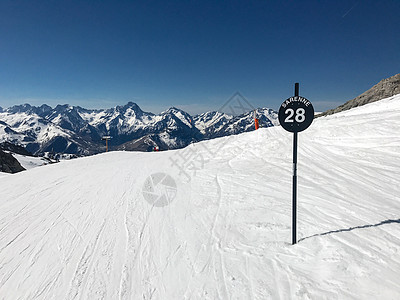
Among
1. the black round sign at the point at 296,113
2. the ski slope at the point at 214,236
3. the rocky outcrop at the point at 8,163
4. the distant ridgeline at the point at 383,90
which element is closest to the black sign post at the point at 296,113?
the black round sign at the point at 296,113

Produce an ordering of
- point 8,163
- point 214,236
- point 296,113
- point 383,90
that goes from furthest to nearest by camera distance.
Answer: point 383,90
point 8,163
point 214,236
point 296,113

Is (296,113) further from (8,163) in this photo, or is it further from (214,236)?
(8,163)

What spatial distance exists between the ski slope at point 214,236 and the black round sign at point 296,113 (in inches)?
99.8

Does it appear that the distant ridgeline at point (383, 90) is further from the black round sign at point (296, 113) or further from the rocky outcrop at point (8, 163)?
the rocky outcrop at point (8, 163)

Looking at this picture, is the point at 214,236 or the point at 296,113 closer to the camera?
the point at 296,113

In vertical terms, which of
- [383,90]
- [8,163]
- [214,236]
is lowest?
[8,163]

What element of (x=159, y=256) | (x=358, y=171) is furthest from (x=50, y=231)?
(x=358, y=171)

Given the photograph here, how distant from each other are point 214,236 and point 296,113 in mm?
3446

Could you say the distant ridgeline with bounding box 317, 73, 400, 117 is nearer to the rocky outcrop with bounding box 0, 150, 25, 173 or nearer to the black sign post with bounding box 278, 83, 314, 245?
the black sign post with bounding box 278, 83, 314, 245

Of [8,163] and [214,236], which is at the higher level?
[214,236]

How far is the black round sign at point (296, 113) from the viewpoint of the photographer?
3898 mm

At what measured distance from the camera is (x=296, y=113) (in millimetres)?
3957

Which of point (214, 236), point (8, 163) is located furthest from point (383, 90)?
point (8, 163)

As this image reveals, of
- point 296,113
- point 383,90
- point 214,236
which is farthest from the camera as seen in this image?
point 383,90
